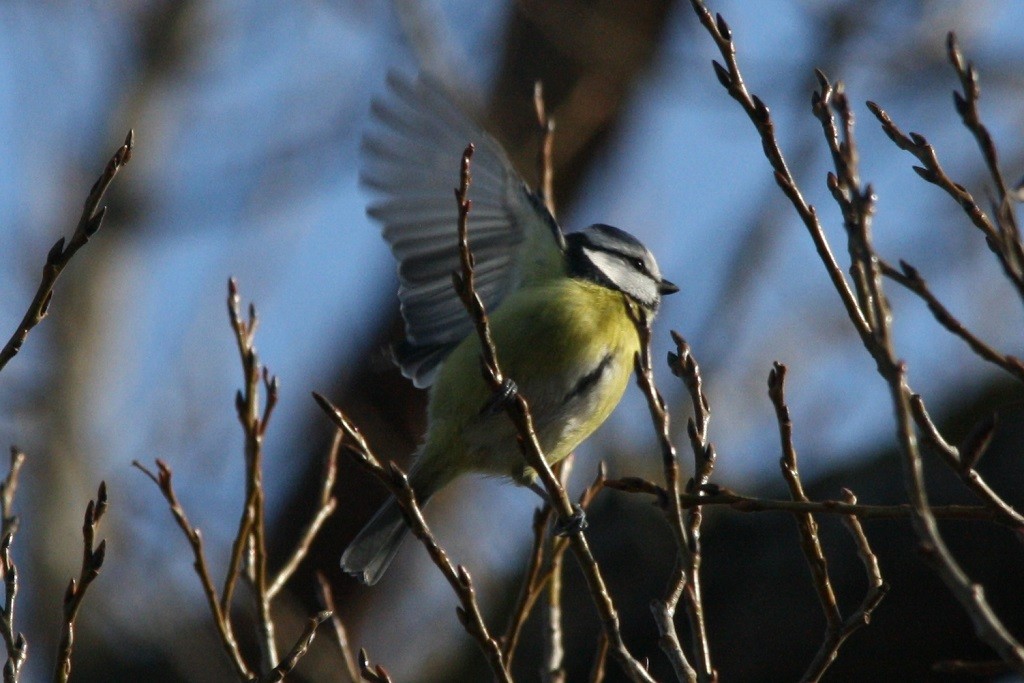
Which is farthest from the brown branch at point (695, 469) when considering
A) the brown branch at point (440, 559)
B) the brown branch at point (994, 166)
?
the brown branch at point (994, 166)

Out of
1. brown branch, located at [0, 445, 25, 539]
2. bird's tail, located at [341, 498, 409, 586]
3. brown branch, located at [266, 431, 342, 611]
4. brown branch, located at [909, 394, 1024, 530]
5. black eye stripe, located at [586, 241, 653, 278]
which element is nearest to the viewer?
brown branch, located at [909, 394, 1024, 530]

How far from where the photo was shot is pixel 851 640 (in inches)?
141

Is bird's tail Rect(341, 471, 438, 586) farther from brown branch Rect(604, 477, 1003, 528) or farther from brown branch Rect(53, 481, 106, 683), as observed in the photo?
brown branch Rect(604, 477, 1003, 528)

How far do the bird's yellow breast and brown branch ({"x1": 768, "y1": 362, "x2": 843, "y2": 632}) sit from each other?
1.17 meters

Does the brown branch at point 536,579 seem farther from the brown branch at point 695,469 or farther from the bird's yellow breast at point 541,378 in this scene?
the bird's yellow breast at point 541,378

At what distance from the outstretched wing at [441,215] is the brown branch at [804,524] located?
140 cm

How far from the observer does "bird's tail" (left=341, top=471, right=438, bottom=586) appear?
125 inches

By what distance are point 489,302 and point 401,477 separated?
1664 millimetres

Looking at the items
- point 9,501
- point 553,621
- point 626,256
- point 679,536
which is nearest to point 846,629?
point 679,536

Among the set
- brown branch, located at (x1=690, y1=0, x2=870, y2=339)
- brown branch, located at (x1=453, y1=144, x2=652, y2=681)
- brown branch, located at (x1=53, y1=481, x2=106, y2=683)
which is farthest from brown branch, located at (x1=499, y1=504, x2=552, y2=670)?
brown branch, located at (x1=690, y1=0, x2=870, y2=339)

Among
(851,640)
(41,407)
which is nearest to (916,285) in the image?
(851,640)

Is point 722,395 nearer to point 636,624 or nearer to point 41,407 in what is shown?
point 636,624

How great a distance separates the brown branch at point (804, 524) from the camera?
71.1 inches

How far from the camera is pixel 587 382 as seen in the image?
304cm
